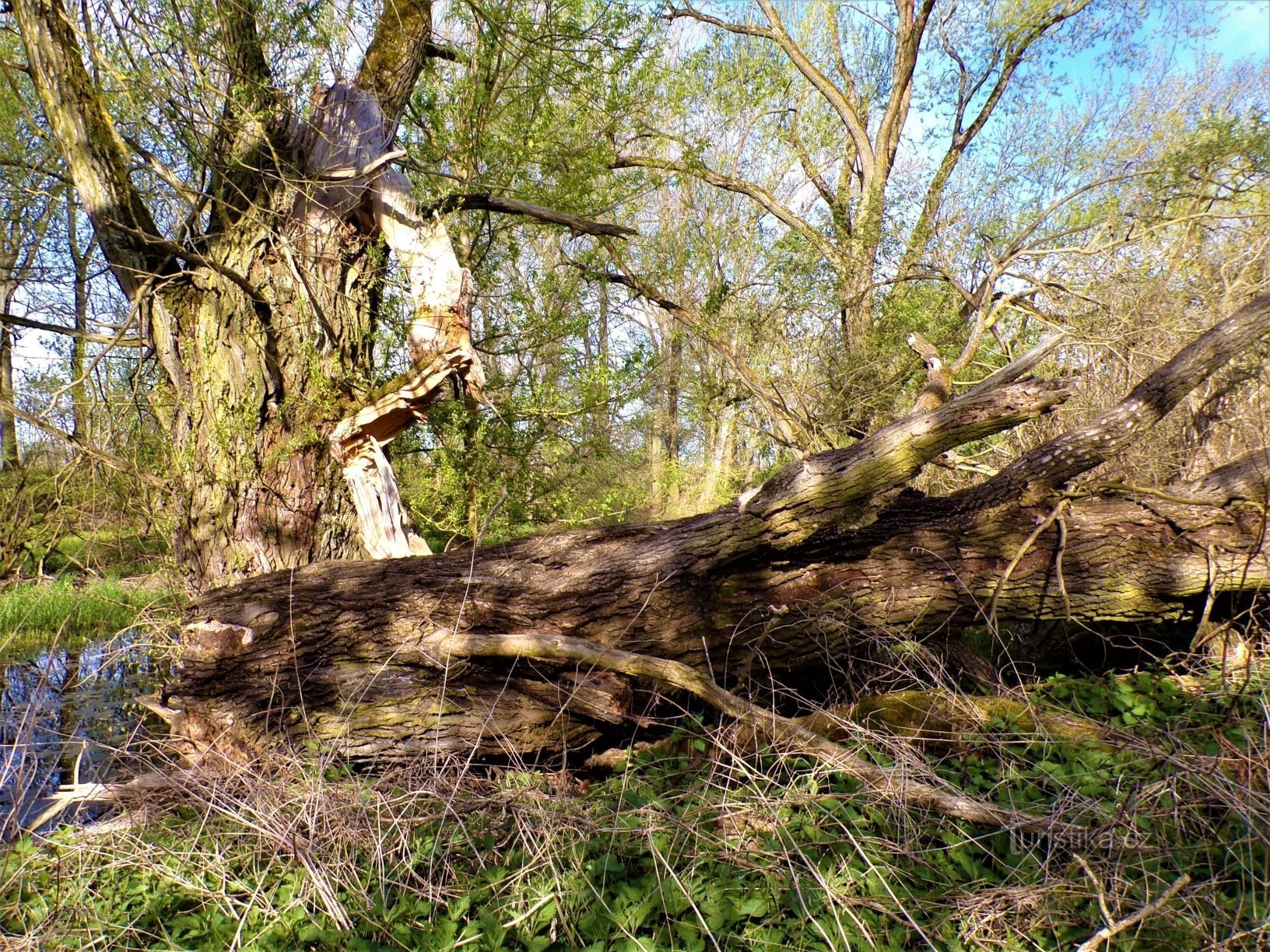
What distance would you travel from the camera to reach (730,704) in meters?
3.48

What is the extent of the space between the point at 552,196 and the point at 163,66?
3.20 metres

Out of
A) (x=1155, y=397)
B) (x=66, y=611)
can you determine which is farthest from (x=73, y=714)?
(x=1155, y=397)

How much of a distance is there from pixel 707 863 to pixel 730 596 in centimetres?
155

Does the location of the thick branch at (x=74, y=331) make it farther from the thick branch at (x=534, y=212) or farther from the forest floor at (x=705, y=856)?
the forest floor at (x=705, y=856)

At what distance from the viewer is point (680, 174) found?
29.2 feet

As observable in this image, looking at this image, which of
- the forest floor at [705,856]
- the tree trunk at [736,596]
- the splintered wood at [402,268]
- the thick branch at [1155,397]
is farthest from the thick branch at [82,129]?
the thick branch at [1155,397]

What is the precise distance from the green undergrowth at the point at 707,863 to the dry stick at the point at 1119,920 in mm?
19

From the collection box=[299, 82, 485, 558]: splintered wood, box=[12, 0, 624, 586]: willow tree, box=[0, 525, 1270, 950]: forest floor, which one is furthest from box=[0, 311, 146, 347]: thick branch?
box=[0, 525, 1270, 950]: forest floor

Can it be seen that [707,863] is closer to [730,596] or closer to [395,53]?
[730,596]

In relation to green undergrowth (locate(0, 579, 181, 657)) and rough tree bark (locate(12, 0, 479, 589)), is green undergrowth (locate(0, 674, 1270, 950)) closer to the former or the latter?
rough tree bark (locate(12, 0, 479, 589))

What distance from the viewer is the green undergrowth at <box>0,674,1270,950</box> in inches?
89.4

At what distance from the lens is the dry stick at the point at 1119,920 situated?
6.66ft

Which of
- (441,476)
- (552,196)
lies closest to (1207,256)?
(552,196)

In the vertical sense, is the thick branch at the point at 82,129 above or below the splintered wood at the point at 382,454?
above
